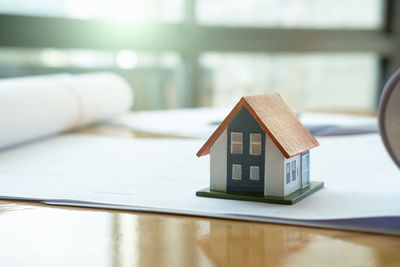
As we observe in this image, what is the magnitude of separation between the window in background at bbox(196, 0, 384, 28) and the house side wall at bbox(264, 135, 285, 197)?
60.3 inches

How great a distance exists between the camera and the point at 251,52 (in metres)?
2.13

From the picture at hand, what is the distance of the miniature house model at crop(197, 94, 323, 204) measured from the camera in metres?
0.57

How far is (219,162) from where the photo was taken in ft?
1.94

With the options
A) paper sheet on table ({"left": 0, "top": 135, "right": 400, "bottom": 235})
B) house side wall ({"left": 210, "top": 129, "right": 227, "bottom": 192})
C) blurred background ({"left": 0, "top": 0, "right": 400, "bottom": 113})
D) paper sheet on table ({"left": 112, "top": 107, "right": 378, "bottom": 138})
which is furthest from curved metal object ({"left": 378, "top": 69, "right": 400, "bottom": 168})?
blurred background ({"left": 0, "top": 0, "right": 400, "bottom": 113})

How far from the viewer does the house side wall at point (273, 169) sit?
563mm

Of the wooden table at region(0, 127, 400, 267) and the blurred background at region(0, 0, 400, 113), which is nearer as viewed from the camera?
the wooden table at region(0, 127, 400, 267)

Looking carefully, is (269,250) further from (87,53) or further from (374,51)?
(374,51)

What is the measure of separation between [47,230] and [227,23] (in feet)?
5.57

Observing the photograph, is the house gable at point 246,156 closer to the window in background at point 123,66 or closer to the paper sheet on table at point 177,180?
the paper sheet on table at point 177,180

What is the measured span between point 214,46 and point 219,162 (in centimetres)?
149

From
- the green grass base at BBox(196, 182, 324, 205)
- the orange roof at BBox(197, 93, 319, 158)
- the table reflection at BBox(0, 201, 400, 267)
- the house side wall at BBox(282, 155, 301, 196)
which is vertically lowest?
the table reflection at BBox(0, 201, 400, 267)

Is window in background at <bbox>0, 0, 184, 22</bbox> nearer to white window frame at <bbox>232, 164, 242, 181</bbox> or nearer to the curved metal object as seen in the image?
white window frame at <bbox>232, 164, 242, 181</bbox>

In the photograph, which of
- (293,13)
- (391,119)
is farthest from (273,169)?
(293,13)

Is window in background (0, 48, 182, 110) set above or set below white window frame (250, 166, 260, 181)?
above
